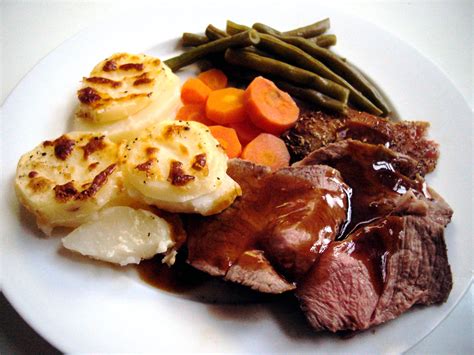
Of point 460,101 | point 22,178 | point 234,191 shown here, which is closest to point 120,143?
point 22,178

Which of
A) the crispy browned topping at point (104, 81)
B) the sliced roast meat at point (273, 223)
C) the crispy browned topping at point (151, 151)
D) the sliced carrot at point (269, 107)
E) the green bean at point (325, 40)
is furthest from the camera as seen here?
the green bean at point (325, 40)

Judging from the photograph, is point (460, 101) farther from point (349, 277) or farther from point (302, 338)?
point (302, 338)

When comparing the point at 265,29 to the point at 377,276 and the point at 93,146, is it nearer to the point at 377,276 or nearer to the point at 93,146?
the point at 93,146

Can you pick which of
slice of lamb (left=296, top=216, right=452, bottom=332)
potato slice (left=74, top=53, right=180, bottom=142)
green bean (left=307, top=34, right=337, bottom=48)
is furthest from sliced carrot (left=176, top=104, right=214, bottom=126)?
slice of lamb (left=296, top=216, right=452, bottom=332)

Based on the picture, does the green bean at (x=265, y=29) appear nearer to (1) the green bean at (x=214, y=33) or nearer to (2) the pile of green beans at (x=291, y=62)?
(2) the pile of green beans at (x=291, y=62)

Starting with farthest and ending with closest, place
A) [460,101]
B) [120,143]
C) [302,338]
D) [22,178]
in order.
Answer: [460,101] → [120,143] → [22,178] → [302,338]

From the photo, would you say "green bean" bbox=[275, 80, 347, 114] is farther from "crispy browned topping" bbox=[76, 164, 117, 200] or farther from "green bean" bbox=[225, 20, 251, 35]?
"crispy browned topping" bbox=[76, 164, 117, 200]

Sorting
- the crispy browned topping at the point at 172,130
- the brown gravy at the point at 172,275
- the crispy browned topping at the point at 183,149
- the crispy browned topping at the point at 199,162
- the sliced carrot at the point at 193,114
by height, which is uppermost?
the crispy browned topping at the point at 172,130

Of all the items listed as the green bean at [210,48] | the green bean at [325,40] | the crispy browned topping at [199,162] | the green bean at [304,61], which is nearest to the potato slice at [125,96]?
the green bean at [210,48]
